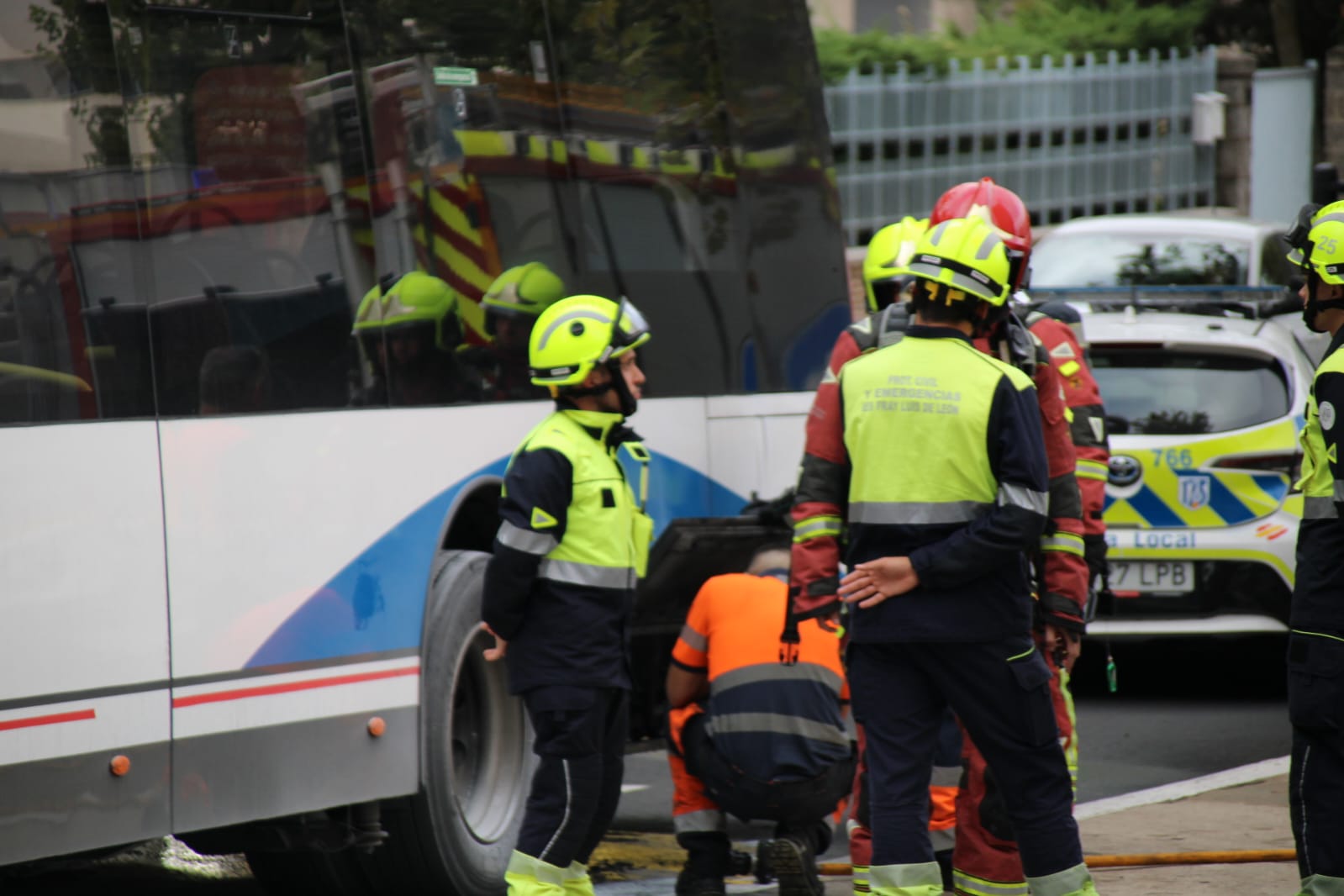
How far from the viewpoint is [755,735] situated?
20.6ft

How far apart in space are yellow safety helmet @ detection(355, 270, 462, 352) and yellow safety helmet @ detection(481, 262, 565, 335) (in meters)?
0.21

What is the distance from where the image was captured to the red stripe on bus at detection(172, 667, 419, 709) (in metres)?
5.32

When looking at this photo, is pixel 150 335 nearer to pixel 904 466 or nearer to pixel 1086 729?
pixel 904 466

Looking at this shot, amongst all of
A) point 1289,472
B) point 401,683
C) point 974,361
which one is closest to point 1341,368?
point 974,361

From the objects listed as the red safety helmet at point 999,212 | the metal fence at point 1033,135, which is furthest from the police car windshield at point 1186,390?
the metal fence at point 1033,135

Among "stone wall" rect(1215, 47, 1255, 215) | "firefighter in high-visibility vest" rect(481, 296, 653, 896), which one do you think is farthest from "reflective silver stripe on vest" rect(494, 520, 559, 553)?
"stone wall" rect(1215, 47, 1255, 215)

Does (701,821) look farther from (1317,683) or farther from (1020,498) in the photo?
(1317,683)


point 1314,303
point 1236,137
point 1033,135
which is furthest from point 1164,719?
point 1236,137

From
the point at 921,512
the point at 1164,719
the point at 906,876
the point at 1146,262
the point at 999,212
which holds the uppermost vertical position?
the point at 999,212

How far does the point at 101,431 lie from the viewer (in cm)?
505

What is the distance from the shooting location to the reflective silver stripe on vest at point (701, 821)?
639cm

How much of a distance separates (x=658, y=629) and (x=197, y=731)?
8.19 ft

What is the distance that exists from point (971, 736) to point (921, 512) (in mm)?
554

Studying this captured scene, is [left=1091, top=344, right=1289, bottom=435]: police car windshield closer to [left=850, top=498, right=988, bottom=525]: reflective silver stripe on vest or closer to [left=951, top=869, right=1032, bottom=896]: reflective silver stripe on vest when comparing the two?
[left=951, top=869, right=1032, bottom=896]: reflective silver stripe on vest
